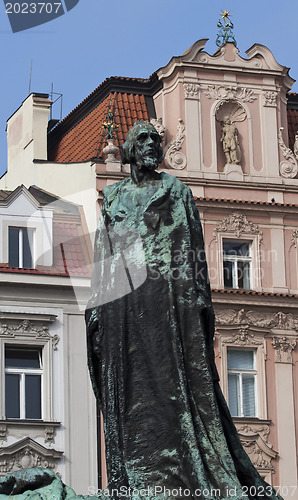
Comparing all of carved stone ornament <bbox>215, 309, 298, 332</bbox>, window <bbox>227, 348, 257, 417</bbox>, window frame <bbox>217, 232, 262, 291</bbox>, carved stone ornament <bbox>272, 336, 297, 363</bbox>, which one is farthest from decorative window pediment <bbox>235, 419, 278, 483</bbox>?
window frame <bbox>217, 232, 262, 291</bbox>

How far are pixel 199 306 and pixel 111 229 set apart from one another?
83 cm

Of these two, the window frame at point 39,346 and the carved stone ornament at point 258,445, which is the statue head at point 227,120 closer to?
the window frame at point 39,346

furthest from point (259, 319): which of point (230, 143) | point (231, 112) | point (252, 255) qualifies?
point (231, 112)

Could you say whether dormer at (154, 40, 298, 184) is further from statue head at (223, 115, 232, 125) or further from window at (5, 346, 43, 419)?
window at (5, 346, 43, 419)

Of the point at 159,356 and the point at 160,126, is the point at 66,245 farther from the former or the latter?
the point at 159,356

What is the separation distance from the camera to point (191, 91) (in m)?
30.9

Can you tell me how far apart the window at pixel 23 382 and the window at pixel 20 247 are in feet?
5.69

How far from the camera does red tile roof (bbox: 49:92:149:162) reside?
31.3m

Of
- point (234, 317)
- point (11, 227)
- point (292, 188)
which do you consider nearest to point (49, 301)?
point (11, 227)

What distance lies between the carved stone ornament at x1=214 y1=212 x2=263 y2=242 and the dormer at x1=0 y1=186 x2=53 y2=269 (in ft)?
11.4

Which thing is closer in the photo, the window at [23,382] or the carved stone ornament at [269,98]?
the window at [23,382]

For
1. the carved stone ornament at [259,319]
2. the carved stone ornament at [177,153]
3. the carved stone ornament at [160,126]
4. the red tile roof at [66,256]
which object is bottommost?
the carved stone ornament at [259,319]

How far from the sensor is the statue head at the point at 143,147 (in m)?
10.3

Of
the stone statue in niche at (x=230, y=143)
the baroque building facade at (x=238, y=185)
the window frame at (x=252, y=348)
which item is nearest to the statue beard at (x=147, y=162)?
the baroque building facade at (x=238, y=185)
